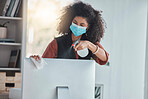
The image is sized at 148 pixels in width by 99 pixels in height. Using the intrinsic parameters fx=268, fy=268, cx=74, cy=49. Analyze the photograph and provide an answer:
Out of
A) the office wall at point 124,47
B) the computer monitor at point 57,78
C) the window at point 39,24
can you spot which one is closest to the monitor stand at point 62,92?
the computer monitor at point 57,78

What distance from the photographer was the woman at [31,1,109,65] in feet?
10.9

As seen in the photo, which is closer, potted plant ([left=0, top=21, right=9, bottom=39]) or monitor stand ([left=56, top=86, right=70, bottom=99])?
monitor stand ([left=56, top=86, right=70, bottom=99])

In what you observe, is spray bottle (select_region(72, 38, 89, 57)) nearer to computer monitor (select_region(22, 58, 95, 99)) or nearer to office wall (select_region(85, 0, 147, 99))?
office wall (select_region(85, 0, 147, 99))

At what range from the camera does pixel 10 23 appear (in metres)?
3.51

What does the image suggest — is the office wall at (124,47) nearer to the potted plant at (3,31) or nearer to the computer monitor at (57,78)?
the potted plant at (3,31)

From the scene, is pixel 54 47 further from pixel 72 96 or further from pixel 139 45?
pixel 72 96

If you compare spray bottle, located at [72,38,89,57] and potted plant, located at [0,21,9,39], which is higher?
potted plant, located at [0,21,9,39]

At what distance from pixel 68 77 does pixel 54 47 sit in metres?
1.55

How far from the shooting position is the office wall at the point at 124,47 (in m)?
3.38

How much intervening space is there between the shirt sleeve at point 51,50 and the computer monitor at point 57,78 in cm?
145

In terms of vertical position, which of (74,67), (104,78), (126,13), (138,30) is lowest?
(104,78)

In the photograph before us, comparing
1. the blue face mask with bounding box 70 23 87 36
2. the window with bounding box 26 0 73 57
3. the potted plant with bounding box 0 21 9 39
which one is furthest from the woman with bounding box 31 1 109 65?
the potted plant with bounding box 0 21 9 39

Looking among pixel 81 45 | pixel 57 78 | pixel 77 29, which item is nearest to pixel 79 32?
pixel 77 29

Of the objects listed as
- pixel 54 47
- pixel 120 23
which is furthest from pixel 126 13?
pixel 54 47
